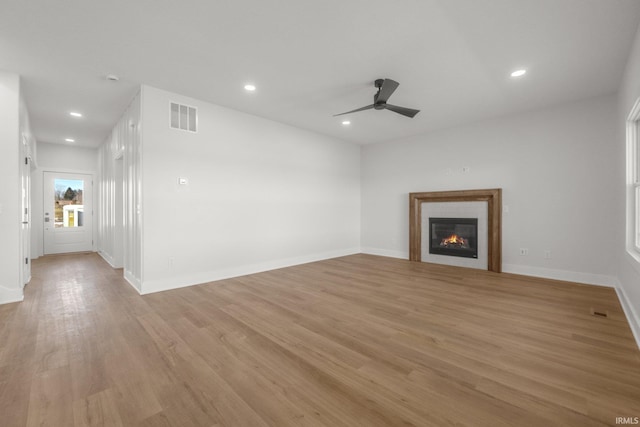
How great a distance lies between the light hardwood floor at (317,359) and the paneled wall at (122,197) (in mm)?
820

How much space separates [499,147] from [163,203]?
5.93m

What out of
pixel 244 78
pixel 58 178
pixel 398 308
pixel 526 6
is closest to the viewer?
pixel 526 6

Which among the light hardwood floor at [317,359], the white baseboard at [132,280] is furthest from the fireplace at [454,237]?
the white baseboard at [132,280]

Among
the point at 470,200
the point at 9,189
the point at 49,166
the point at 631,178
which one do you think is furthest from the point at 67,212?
the point at 631,178

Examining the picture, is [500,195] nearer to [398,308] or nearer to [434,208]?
[434,208]

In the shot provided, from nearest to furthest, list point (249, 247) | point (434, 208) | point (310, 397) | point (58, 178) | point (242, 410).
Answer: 1. point (242, 410)
2. point (310, 397)
3. point (249, 247)
4. point (434, 208)
5. point (58, 178)

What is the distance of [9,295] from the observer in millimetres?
3379

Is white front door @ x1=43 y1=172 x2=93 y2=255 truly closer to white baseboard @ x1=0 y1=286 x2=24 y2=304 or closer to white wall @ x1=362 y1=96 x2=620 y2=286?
white baseboard @ x1=0 y1=286 x2=24 y2=304

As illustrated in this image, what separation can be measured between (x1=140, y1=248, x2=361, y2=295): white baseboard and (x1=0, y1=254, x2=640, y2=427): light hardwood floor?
0.85ft

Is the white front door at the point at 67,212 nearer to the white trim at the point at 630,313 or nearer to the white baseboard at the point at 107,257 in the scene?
the white baseboard at the point at 107,257

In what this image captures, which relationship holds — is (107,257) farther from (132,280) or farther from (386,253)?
(386,253)

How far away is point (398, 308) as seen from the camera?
10.4ft

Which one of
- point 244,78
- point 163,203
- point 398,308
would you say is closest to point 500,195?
point 398,308

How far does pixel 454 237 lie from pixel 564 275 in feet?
5.88
